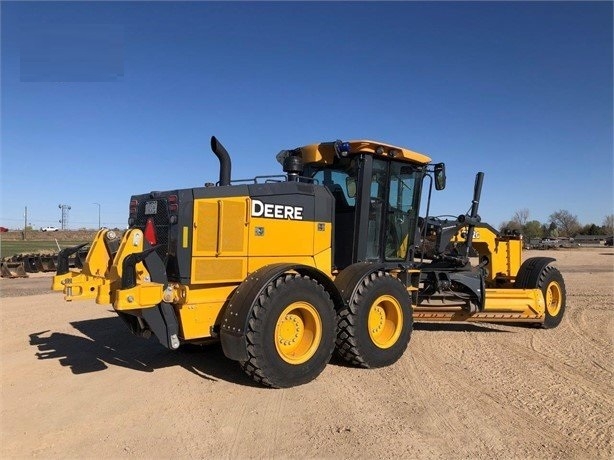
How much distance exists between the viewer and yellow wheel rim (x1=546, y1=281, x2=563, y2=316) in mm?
9312

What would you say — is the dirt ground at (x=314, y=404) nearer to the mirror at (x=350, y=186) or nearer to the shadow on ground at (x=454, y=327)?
the shadow on ground at (x=454, y=327)

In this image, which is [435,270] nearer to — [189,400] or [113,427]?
[189,400]

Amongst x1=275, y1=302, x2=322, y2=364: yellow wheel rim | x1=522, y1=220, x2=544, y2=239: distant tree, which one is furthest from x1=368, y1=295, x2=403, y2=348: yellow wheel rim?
x1=522, y1=220, x2=544, y2=239: distant tree

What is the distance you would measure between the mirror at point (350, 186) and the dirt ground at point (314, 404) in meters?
2.36

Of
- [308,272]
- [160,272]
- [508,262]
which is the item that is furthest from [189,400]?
[508,262]

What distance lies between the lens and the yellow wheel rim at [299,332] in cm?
546

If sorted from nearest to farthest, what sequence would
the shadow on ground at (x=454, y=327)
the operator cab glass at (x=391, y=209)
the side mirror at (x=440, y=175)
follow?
the operator cab glass at (x=391, y=209)
the side mirror at (x=440, y=175)
the shadow on ground at (x=454, y=327)

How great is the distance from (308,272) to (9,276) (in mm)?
17202

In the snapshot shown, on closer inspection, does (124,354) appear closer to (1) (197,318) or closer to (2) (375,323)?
(1) (197,318)

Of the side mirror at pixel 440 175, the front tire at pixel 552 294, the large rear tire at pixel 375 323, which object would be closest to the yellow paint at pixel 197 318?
the large rear tire at pixel 375 323

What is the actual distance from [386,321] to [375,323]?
9.4 inches

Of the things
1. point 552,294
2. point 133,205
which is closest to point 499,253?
point 552,294

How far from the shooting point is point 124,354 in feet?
22.7

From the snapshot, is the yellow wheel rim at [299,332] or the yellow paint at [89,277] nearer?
the yellow paint at [89,277]
